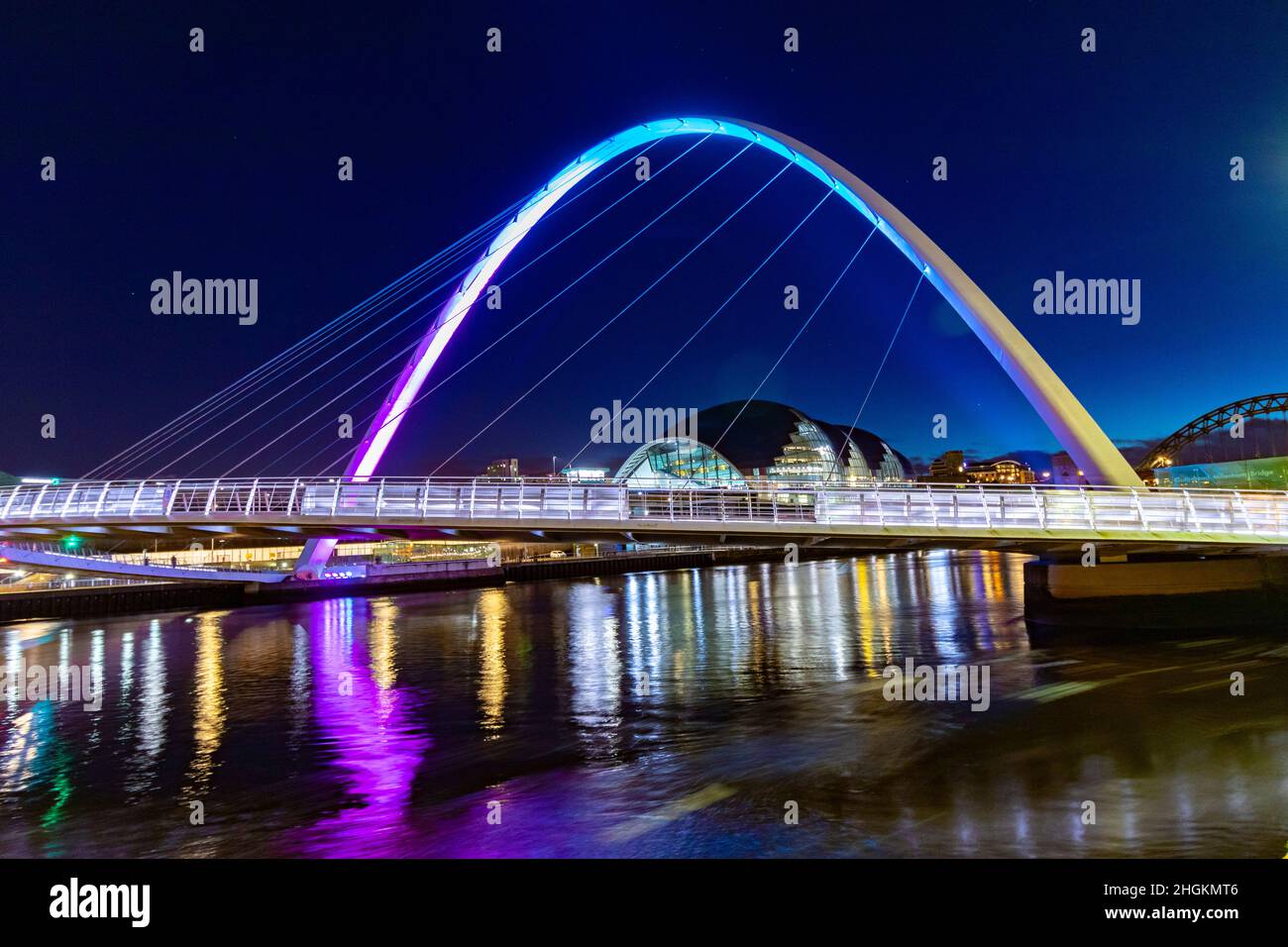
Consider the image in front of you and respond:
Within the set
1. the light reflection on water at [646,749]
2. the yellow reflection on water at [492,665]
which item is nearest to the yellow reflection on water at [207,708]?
the light reflection on water at [646,749]

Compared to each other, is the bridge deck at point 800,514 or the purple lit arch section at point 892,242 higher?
the purple lit arch section at point 892,242

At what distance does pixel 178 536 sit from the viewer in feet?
86.0

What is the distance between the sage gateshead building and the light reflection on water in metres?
54.2

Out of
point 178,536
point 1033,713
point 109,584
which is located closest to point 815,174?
point 1033,713

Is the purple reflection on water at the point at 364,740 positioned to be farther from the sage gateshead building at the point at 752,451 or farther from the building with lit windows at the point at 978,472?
the building with lit windows at the point at 978,472

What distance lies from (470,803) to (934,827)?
21.0 feet

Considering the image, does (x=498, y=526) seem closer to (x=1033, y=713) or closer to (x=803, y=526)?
(x=803, y=526)

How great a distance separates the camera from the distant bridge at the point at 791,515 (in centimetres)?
1975

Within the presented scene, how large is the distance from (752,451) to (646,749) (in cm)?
8017

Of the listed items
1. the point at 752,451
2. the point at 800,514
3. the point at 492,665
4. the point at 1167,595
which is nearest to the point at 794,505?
the point at 800,514

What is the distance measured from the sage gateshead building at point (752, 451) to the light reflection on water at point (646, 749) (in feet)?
178

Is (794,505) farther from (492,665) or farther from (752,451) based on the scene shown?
(752,451)
